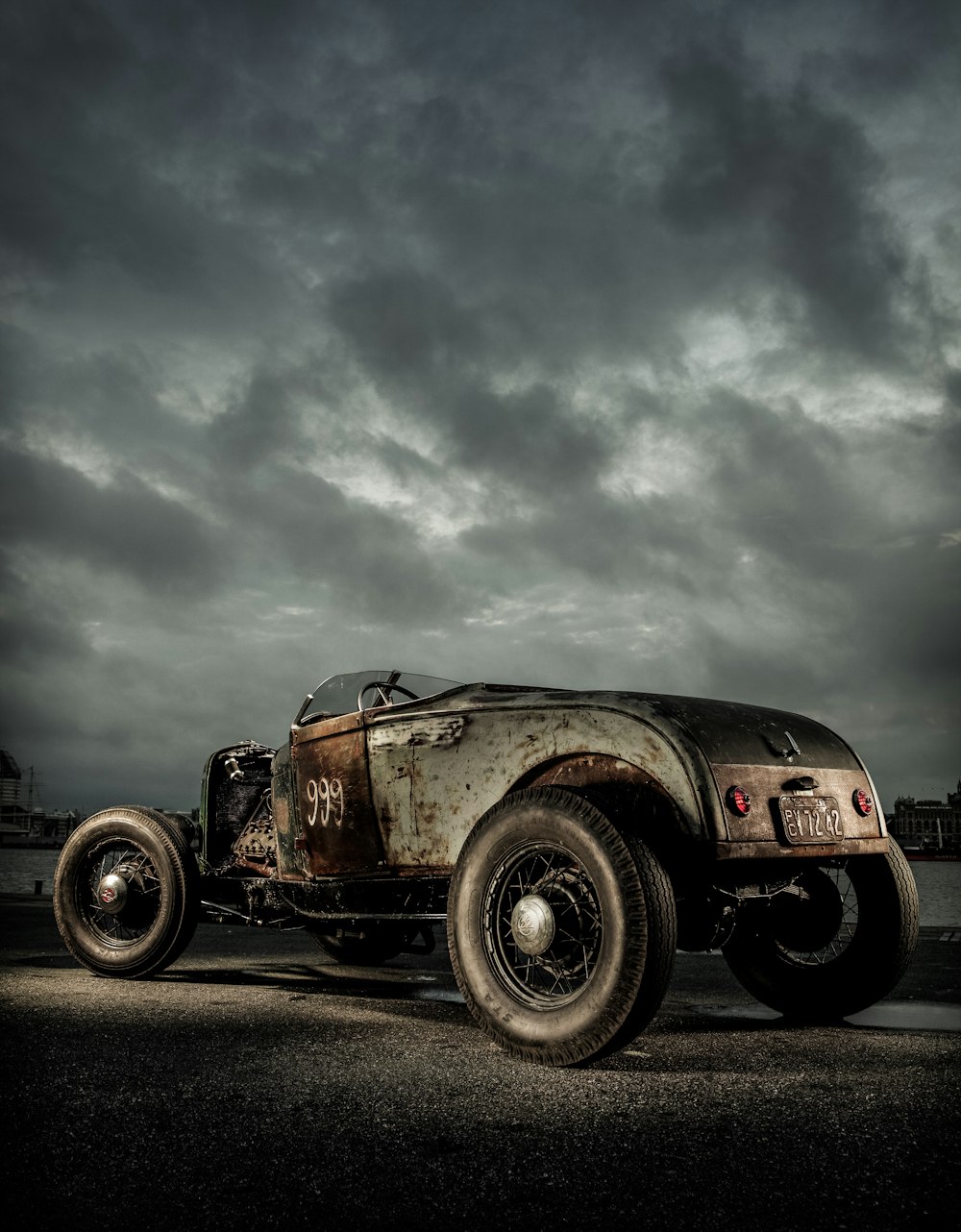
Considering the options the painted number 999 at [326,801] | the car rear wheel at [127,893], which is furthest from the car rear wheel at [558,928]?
the car rear wheel at [127,893]

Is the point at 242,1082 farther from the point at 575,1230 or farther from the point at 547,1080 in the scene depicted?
the point at 575,1230

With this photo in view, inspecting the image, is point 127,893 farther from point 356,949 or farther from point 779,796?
point 779,796

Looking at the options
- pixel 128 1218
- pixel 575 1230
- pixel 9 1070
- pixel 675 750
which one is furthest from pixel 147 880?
pixel 575 1230

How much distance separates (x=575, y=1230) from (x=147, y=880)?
4668 millimetres

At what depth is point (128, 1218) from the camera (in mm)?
2098

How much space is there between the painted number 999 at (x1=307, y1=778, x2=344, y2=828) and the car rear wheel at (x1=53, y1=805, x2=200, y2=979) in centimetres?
121

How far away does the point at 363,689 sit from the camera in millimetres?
5672

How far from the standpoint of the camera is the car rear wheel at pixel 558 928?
3449 mm

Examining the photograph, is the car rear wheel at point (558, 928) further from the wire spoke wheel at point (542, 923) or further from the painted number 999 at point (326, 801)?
the painted number 999 at point (326, 801)

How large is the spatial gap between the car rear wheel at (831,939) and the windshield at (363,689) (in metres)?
2.12

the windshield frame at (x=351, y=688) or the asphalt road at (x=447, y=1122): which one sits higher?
the windshield frame at (x=351, y=688)

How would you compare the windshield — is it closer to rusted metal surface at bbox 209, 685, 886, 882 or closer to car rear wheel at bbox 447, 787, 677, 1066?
rusted metal surface at bbox 209, 685, 886, 882

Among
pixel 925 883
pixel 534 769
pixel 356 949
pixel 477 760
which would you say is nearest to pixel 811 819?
pixel 534 769

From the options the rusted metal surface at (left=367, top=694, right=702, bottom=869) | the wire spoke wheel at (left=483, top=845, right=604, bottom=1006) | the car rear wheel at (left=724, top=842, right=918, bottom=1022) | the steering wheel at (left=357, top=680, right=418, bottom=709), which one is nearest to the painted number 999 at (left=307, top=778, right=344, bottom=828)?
the rusted metal surface at (left=367, top=694, right=702, bottom=869)
